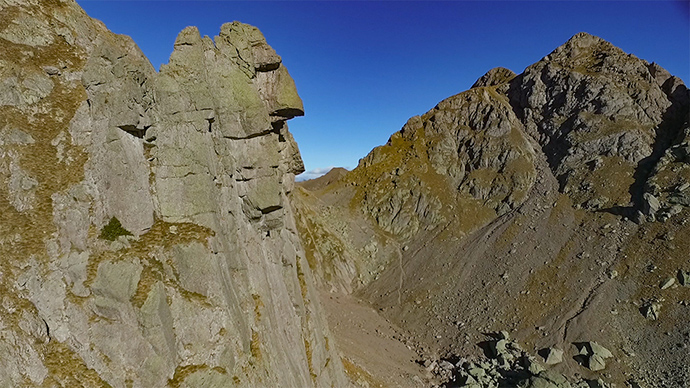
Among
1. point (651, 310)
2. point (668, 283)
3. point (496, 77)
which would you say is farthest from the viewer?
point (496, 77)

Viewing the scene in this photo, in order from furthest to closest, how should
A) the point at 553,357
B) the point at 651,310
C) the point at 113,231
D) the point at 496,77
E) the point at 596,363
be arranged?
the point at 496,77, the point at 651,310, the point at 553,357, the point at 596,363, the point at 113,231

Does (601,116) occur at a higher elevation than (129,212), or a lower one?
higher

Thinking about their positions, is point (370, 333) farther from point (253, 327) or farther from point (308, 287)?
point (253, 327)

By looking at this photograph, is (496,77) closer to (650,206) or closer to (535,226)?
(535,226)

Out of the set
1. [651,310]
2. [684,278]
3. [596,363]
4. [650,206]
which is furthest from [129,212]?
[650,206]

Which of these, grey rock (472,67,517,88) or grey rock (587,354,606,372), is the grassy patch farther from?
grey rock (472,67,517,88)

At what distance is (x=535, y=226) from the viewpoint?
56.9m

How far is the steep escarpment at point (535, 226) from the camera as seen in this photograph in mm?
38938

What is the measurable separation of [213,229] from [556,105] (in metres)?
77.5

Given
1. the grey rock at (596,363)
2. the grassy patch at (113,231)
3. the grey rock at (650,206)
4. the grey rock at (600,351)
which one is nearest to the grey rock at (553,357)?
the grey rock at (596,363)

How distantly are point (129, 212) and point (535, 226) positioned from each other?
58174mm

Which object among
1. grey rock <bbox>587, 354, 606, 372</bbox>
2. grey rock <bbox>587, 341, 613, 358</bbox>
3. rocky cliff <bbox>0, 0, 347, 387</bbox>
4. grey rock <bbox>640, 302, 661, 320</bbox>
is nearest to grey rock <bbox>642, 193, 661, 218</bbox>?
grey rock <bbox>640, 302, 661, 320</bbox>

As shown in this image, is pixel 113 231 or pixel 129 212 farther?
pixel 129 212

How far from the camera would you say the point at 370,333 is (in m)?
45.1
